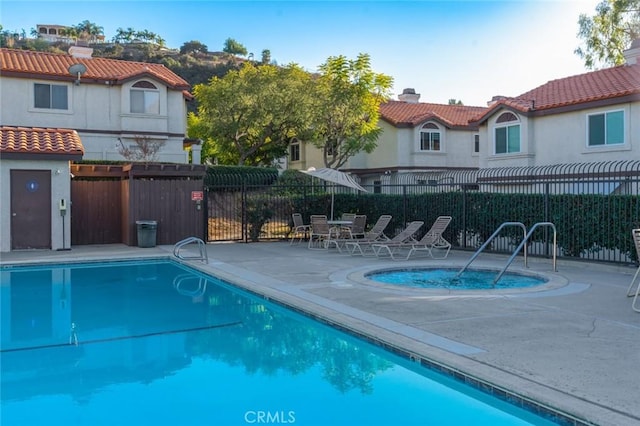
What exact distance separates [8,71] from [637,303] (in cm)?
2450

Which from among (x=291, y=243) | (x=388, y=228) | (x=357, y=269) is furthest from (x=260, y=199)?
(x=357, y=269)

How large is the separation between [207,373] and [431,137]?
2922 cm

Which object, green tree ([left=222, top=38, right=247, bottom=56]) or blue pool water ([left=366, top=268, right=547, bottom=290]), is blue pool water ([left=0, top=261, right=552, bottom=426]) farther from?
green tree ([left=222, top=38, right=247, bottom=56])

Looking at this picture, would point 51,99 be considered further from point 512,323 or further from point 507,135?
point 512,323

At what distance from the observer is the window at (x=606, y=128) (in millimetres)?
21188

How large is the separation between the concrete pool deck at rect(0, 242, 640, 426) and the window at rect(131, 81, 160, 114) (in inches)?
621

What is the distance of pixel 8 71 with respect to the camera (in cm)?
2378

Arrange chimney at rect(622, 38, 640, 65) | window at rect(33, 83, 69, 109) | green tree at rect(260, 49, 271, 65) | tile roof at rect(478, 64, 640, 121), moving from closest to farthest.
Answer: tile roof at rect(478, 64, 640, 121) → chimney at rect(622, 38, 640, 65) → window at rect(33, 83, 69, 109) → green tree at rect(260, 49, 271, 65)

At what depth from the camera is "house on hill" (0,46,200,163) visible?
24.5 meters

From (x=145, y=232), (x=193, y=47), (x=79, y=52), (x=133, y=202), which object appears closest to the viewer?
(x=145, y=232)

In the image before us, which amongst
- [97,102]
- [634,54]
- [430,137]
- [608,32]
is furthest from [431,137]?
[97,102]

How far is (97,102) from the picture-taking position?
26.0 metres

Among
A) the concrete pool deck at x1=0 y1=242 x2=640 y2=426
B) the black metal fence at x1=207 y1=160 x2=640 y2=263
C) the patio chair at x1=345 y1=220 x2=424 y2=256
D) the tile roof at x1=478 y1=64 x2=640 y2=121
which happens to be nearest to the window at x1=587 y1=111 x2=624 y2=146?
the tile roof at x1=478 y1=64 x2=640 y2=121

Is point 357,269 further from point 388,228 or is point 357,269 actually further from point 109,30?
point 109,30
